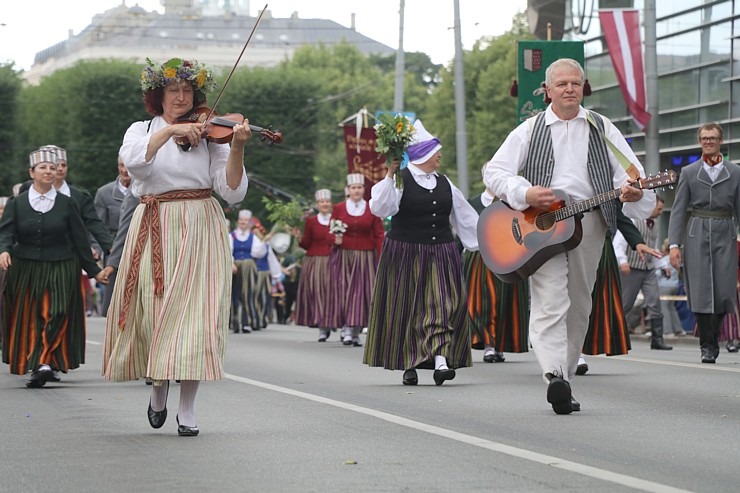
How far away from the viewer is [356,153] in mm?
34469

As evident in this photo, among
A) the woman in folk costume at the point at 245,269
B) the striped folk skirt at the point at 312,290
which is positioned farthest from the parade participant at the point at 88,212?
the woman in folk costume at the point at 245,269

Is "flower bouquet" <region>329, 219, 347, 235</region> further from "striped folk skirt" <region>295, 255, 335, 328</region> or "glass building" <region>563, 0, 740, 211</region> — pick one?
"glass building" <region>563, 0, 740, 211</region>

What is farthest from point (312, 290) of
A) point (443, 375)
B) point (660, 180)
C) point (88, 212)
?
point (660, 180)

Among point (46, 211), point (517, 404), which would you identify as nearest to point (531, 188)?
point (517, 404)

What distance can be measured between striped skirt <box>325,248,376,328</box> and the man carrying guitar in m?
10.9

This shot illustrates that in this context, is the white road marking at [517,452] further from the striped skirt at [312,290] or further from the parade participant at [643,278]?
the striped skirt at [312,290]

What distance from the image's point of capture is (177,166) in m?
8.63

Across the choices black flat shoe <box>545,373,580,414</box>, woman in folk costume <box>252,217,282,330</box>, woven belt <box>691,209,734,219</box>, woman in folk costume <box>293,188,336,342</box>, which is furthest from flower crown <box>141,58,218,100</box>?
woman in folk costume <box>252,217,282,330</box>

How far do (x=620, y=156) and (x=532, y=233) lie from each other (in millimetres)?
692

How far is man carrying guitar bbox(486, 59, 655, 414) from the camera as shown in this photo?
941 centimetres

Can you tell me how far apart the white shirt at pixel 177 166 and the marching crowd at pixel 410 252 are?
0.01 m

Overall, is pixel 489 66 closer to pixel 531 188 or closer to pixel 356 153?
pixel 356 153

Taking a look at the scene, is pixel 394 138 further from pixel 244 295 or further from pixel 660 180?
pixel 244 295

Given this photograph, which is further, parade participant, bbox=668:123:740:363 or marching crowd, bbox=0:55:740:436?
parade participant, bbox=668:123:740:363
